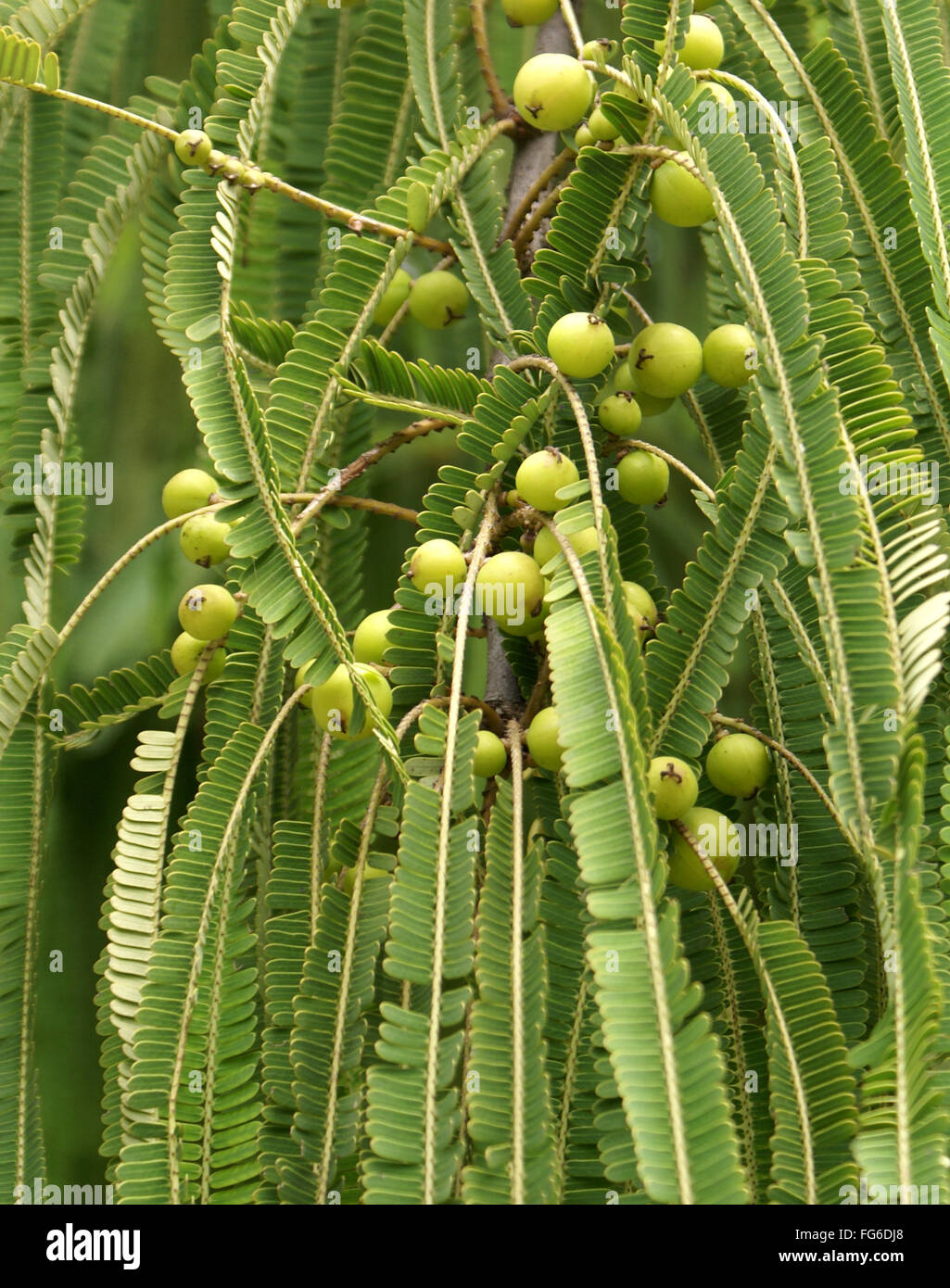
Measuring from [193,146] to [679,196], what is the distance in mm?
357

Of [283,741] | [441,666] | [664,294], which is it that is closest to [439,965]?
[441,666]

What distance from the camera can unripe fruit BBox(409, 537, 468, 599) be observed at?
791 mm

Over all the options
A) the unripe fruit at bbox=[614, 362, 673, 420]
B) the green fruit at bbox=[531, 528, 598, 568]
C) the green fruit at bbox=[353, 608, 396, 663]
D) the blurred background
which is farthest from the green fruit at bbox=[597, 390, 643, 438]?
the blurred background

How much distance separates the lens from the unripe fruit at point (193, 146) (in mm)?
821

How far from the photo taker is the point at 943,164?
2.76 ft

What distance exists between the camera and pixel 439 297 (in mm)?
1026

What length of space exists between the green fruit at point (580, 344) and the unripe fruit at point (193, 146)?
0.95ft

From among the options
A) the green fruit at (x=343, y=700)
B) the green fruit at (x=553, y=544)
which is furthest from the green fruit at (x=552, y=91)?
the green fruit at (x=343, y=700)

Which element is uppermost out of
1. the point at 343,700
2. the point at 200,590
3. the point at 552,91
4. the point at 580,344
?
the point at 552,91

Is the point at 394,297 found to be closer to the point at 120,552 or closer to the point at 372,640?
the point at 372,640

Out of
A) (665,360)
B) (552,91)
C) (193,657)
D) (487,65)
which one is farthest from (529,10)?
(193,657)

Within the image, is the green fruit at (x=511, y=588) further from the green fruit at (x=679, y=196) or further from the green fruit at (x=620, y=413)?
the green fruit at (x=679, y=196)

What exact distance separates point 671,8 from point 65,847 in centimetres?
98

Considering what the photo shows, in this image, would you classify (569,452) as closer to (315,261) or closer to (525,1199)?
(315,261)
